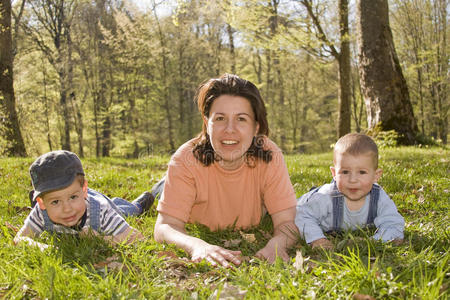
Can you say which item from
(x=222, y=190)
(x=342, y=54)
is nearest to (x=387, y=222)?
(x=222, y=190)

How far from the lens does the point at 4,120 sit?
33.1 feet

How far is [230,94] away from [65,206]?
1820mm

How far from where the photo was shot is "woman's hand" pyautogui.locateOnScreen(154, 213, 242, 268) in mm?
2666

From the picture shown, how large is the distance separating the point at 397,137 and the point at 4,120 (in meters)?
11.6

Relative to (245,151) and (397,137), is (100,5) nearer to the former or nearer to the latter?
(397,137)

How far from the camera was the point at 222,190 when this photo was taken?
11.7ft

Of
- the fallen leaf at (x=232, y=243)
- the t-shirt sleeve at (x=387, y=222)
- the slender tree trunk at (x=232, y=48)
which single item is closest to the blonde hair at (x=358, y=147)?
the t-shirt sleeve at (x=387, y=222)

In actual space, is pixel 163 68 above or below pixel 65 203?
above

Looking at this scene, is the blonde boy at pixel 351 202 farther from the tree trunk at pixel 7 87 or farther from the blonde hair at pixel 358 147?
the tree trunk at pixel 7 87

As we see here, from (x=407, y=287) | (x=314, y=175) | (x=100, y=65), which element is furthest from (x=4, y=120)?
(x=100, y=65)

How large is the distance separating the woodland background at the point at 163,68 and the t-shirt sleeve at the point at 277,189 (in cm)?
1056

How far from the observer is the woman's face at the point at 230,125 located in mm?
3164

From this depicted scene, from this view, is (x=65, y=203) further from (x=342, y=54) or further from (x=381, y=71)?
(x=342, y=54)

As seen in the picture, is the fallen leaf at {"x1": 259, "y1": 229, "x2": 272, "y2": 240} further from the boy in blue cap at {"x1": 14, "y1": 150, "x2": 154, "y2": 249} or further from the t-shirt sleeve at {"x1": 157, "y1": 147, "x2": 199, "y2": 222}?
the boy in blue cap at {"x1": 14, "y1": 150, "x2": 154, "y2": 249}
